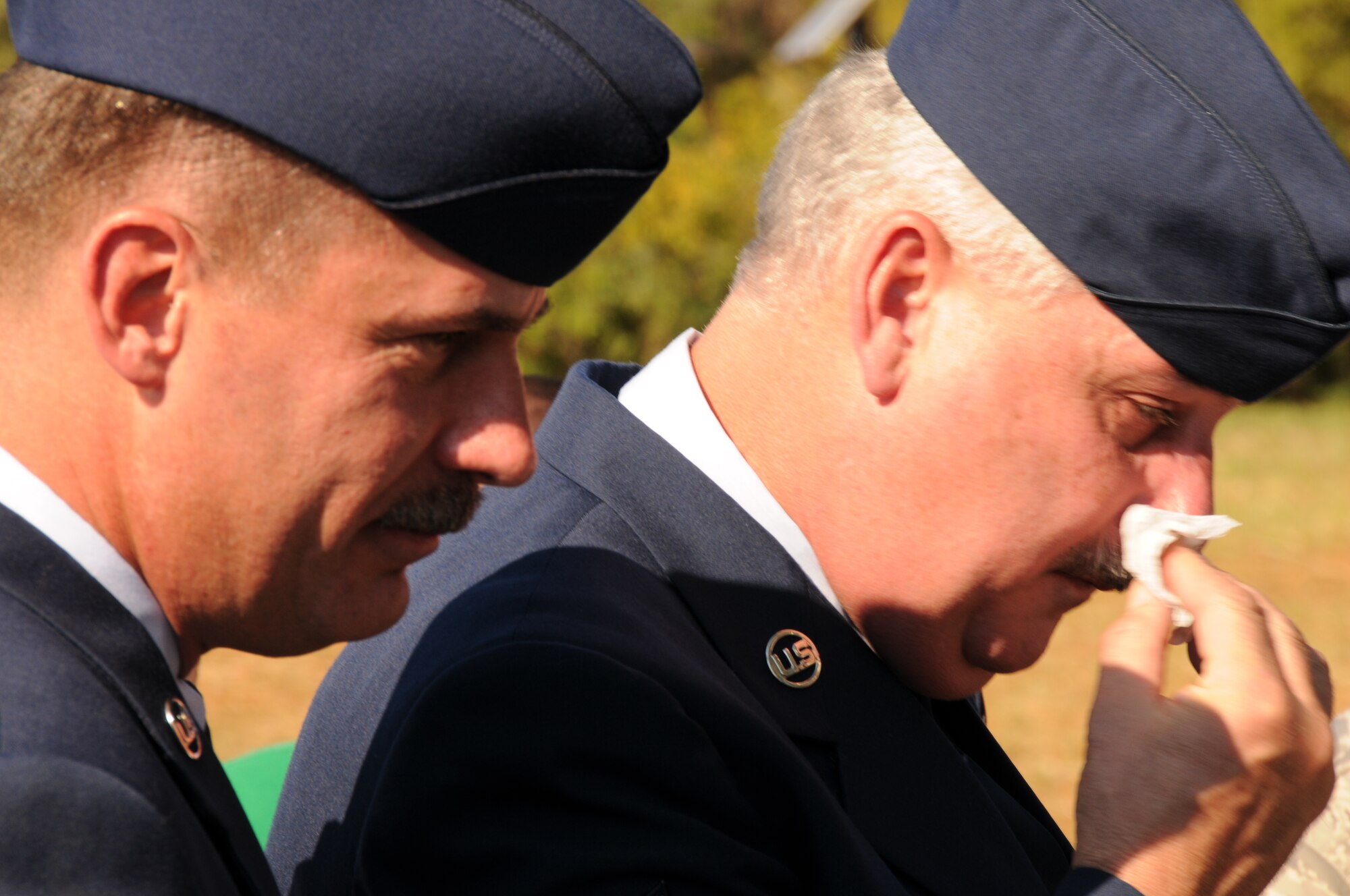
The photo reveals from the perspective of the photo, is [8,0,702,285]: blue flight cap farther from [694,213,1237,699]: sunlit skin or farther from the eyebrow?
[694,213,1237,699]: sunlit skin

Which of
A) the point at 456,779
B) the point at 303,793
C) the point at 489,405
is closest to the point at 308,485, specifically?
the point at 489,405

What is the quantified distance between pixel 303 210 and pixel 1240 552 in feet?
37.5

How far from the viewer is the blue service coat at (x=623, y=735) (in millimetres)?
2008

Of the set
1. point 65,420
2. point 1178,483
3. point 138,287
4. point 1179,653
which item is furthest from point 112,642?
point 1179,653

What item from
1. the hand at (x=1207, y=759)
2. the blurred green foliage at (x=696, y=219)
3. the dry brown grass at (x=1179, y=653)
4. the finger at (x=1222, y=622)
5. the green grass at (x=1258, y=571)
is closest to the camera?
the hand at (x=1207, y=759)

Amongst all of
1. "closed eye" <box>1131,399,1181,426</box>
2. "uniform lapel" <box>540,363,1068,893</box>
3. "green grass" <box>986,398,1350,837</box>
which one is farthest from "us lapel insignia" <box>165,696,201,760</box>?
"green grass" <box>986,398,1350,837</box>

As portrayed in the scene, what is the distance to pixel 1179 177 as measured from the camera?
238cm

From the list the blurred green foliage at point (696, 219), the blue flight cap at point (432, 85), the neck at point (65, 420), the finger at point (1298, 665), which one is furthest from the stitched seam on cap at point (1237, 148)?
the blurred green foliage at point (696, 219)

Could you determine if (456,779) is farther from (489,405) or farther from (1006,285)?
(1006,285)

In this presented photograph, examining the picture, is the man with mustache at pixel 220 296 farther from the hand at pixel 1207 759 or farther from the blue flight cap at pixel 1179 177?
the hand at pixel 1207 759

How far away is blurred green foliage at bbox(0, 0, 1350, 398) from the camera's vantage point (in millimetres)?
15305

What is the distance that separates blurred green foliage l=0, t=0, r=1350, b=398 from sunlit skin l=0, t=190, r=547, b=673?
40.8 feet

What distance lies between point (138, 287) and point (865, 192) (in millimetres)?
1314

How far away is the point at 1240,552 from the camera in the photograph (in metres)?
12.0
